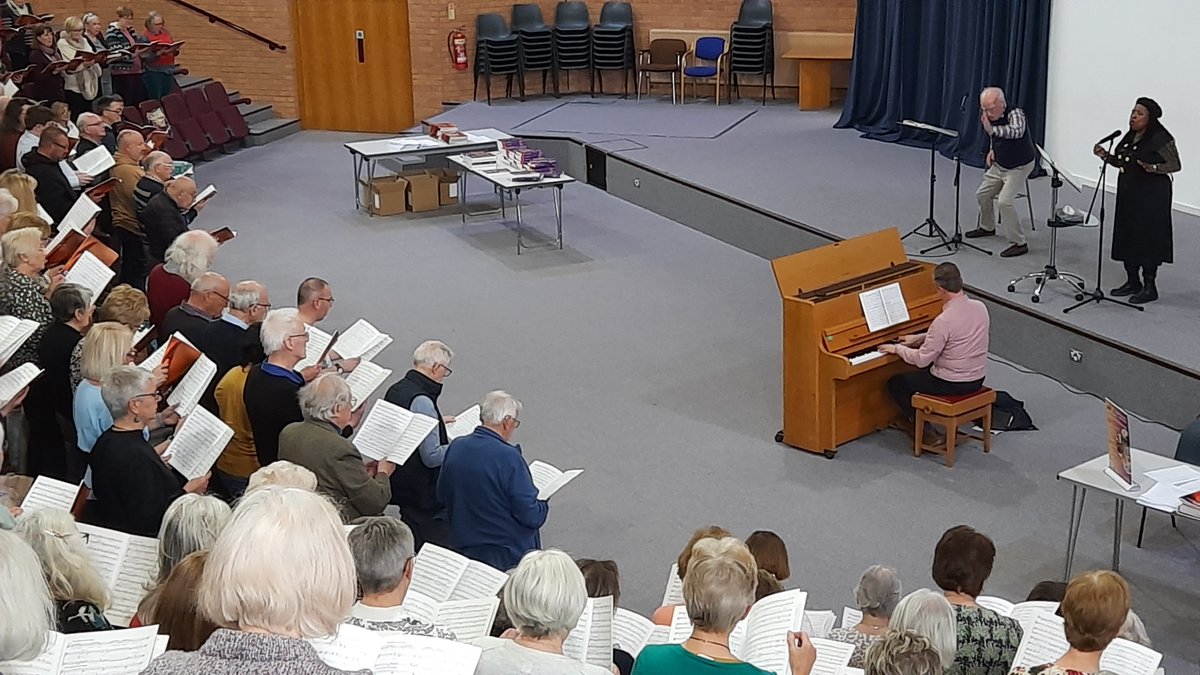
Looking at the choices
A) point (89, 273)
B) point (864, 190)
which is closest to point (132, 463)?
point (89, 273)

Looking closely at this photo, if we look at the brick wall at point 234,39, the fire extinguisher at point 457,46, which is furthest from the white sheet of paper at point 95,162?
the brick wall at point 234,39

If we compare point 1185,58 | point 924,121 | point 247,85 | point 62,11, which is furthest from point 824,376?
point 62,11

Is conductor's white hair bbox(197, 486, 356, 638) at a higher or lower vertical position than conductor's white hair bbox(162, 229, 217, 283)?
higher

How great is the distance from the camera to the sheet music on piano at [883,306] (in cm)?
686

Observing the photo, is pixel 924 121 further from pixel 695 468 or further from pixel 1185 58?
pixel 695 468

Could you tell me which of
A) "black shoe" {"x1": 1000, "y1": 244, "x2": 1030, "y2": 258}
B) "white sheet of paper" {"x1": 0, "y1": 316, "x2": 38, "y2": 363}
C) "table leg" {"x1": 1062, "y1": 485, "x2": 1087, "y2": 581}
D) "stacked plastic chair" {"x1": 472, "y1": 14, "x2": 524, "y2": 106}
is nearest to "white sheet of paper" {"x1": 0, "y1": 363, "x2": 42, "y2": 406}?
"white sheet of paper" {"x1": 0, "y1": 316, "x2": 38, "y2": 363}

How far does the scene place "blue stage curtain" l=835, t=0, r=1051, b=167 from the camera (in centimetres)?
1144

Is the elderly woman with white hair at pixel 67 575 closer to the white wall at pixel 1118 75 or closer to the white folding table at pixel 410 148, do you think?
the white folding table at pixel 410 148

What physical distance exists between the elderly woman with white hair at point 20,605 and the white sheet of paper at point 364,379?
11.5 ft

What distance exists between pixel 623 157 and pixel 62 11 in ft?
26.8

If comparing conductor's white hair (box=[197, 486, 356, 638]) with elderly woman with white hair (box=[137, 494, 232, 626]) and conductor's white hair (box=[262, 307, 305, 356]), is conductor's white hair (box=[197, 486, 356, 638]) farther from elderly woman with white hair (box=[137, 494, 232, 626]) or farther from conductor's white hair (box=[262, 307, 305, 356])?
conductor's white hair (box=[262, 307, 305, 356])

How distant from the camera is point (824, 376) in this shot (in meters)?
6.82

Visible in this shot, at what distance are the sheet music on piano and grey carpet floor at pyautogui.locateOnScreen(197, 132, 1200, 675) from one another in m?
0.69

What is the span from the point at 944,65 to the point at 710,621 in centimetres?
1079
